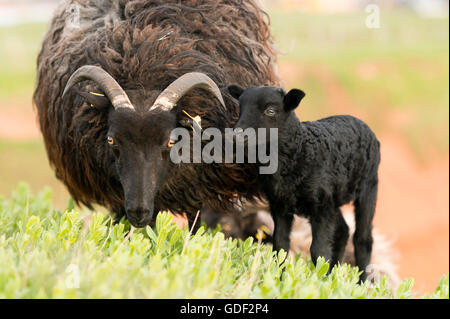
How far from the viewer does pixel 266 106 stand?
13.4ft

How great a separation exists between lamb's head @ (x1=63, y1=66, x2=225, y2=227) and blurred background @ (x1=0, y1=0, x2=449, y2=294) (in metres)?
2.11

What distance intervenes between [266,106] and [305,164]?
1.58ft

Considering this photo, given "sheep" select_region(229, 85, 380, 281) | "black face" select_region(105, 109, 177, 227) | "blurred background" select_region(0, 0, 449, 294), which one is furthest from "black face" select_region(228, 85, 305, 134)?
"blurred background" select_region(0, 0, 449, 294)

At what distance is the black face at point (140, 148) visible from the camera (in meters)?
4.15

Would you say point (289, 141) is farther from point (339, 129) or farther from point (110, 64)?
point (110, 64)

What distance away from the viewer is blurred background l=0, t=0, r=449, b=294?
43.2 feet

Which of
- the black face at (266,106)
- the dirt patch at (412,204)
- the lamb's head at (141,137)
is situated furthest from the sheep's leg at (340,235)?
the dirt patch at (412,204)

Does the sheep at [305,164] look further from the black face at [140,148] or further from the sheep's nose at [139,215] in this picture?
the sheep's nose at [139,215]

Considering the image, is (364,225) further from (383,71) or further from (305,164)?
(383,71)

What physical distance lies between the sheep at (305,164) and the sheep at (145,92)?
0.60 meters

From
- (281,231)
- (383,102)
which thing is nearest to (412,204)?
(383,102)

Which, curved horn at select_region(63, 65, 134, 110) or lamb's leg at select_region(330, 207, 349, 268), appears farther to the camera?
lamb's leg at select_region(330, 207, 349, 268)

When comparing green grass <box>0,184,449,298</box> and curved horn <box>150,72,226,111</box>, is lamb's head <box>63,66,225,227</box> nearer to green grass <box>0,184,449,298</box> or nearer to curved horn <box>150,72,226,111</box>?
curved horn <box>150,72,226,111</box>
